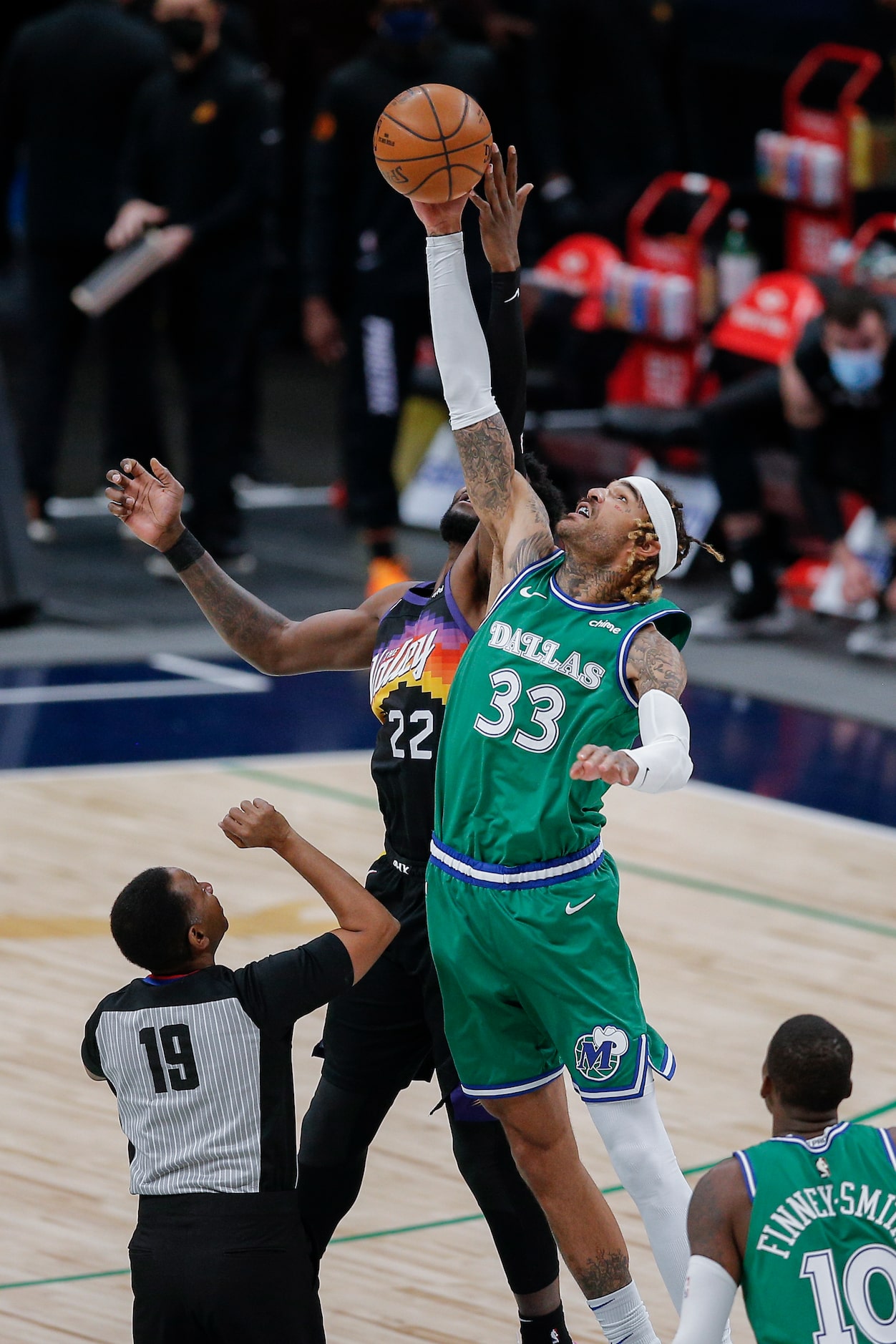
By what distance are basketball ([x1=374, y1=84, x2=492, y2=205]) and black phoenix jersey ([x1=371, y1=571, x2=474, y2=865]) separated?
83 centimetres

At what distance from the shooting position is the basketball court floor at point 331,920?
512 cm

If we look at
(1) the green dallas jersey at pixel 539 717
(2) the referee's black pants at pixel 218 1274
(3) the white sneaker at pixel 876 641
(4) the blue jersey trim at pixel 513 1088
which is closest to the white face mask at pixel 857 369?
(3) the white sneaker at pixel 876 641

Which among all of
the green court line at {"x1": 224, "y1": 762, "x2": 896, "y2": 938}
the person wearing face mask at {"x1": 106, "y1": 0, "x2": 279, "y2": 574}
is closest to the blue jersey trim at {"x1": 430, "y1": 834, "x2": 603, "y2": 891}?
the green court line at {"x1": 224, "y1": 762, "x2": 896, "y2": 938}

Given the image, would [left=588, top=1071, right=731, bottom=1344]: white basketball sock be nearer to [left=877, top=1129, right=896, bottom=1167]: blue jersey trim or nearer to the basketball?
[left=877, top=1129, right=896, bottom=1167]: blue jersey trim

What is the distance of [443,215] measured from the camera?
470 centimetres

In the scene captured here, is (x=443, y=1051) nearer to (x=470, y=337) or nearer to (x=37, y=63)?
(x=470, y=337)

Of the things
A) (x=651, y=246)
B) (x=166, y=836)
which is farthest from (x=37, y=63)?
(x=166, y=836)

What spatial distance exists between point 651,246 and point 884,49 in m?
3.96

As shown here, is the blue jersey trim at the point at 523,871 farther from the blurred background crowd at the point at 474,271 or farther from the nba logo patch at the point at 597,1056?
the blurred background crowd at the point at 474,271

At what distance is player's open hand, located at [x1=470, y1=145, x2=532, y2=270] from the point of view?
458 cm

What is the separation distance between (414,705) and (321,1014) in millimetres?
2372

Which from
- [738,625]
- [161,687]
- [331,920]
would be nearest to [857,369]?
[738,625]

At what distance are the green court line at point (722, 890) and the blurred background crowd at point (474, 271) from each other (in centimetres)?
260

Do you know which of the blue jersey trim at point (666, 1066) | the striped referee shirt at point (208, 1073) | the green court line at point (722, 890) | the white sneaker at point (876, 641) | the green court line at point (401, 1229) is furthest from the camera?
the white sneaker at point (876, 641)
